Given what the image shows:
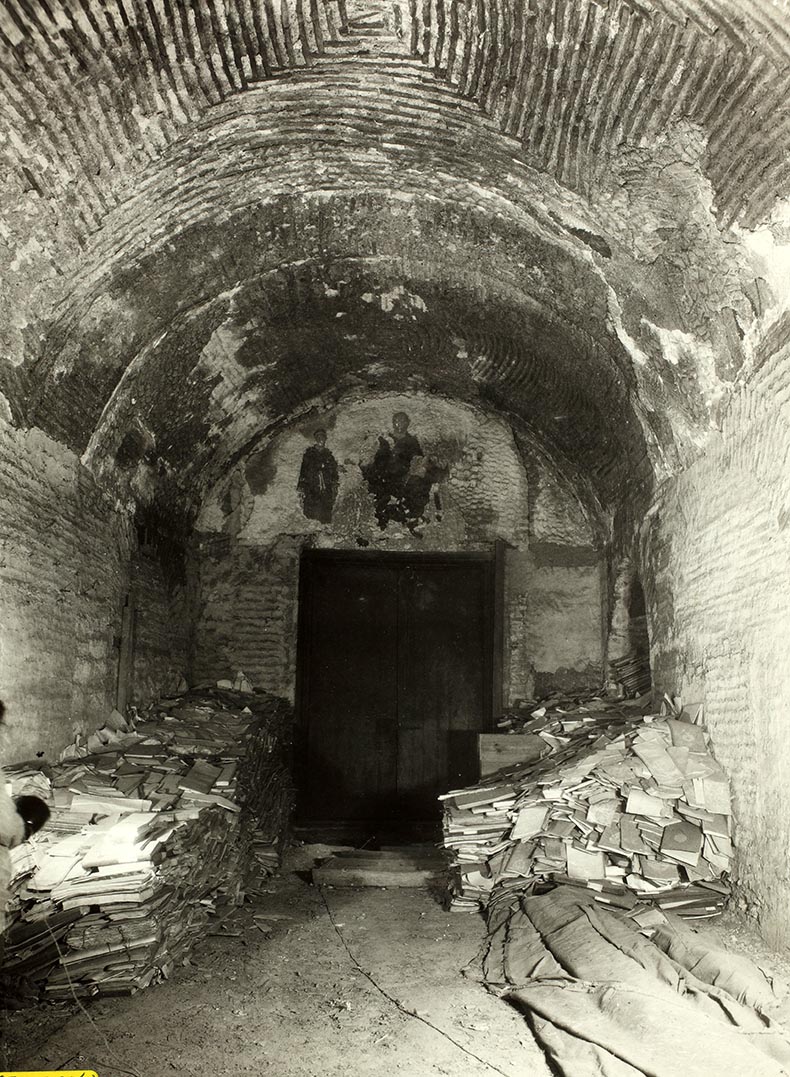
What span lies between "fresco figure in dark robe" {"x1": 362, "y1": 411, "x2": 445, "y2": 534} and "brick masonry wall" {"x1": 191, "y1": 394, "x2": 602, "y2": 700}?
0.07m

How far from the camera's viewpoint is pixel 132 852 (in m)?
4.26

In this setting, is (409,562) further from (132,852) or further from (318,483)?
(132,852)

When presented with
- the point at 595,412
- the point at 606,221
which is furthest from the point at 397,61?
the point at 595,412

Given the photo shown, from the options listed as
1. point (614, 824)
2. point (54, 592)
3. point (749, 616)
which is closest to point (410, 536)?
point (54, 592)

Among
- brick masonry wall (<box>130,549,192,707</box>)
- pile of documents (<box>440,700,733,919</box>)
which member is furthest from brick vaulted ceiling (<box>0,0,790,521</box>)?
pile of documents (<box>440,700,733,919</box>)

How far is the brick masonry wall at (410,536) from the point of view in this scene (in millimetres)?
8180

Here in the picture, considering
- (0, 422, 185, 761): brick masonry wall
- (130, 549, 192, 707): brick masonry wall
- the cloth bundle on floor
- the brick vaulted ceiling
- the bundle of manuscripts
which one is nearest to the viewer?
the cloth bundle on floor

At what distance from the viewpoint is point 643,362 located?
5.35 meters

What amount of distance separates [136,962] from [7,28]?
400cm

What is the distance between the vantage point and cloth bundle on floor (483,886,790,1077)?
2951mm

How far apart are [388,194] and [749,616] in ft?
10.3

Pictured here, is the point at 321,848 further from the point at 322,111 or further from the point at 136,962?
the point at 322,111

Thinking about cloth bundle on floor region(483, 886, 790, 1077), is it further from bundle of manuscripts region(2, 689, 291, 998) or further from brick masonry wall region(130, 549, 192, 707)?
brick masonry wall region(130, 549, 192, 707)

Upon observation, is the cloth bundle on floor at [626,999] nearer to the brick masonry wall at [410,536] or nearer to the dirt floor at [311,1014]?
the dirt floor at [311,1014]
